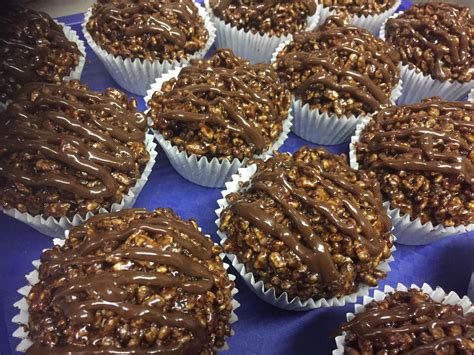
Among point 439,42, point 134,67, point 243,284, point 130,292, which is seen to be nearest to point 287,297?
point 243,284

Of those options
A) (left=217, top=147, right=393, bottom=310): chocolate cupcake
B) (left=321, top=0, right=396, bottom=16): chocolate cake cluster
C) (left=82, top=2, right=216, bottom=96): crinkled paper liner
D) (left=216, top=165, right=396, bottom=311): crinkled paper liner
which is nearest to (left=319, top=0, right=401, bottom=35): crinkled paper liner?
(left=321, top=0, right=396, bottom=16): chocolate cake cluster

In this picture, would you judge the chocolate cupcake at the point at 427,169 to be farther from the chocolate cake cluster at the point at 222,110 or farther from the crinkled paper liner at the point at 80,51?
the crinkled paper liner at the point at 80,51

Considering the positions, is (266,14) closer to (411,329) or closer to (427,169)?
(427,169)

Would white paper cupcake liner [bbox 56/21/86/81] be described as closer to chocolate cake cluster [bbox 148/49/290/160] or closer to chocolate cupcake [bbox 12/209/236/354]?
chocolate cake cluster [bbox 148/49/290/160]

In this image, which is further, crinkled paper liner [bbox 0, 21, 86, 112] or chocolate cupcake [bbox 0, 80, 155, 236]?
crinkled paper liner [bbox 0, 21, 86, 112]

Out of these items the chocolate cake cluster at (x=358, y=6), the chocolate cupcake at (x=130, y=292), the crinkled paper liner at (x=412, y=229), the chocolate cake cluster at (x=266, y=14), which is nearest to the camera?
the chocolate cupcake at (x=130, y=292)

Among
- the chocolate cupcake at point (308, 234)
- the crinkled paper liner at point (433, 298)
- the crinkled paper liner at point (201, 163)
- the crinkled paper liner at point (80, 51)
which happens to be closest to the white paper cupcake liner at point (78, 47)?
the crinkled paper liner at point (80, 51)
